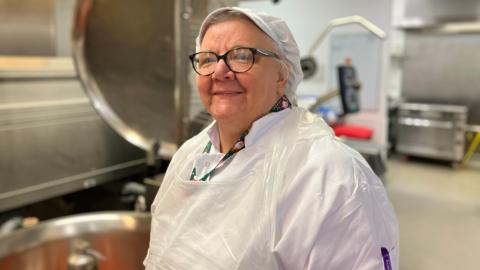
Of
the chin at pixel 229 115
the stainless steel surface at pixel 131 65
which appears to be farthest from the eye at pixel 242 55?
the stainless steel surface at pixel 131 65

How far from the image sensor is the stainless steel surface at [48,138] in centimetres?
160

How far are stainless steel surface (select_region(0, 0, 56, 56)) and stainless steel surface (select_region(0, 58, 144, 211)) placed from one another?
185 mm

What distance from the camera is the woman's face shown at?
2.54ft

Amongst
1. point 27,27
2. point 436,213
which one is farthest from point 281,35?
point 436,213

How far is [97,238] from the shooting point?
148 cm

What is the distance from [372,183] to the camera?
733mm

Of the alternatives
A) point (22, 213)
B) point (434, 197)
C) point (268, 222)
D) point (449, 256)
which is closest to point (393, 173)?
point (434, 197)

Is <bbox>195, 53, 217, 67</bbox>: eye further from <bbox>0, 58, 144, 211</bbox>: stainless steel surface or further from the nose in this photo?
<bbox>0, 58, 144, 211</bbox>: stainless steel surface

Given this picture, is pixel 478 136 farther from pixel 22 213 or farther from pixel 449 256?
pixel 22 213

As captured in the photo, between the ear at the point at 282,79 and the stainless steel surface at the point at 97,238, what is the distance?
887 millimetres

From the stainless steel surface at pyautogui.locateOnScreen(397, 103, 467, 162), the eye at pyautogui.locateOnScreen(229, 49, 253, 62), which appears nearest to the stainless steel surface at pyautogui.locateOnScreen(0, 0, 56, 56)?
the eye at pyautogui.locateOnScreen(229, 49, 253, 62)

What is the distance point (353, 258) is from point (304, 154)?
0.20 meters

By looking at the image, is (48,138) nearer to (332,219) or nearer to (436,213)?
(332,219)

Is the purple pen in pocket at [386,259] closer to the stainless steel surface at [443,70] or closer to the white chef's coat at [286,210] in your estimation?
the white chef's coat at [286,210]
